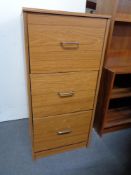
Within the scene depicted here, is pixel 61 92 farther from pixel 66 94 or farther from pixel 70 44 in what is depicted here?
pixel 70 44

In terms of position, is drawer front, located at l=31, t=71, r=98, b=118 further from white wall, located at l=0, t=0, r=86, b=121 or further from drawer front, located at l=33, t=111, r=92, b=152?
white wall, located at l=0, t=0, r=86, b=121

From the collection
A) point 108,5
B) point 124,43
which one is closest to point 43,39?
point 108,5

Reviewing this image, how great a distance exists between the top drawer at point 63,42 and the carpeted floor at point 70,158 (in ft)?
2.33

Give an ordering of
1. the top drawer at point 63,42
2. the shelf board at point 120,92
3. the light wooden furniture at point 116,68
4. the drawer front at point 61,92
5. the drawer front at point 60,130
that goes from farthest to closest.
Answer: the shelf board at point 120,92, the light wooden furniture at point 116,68, the drawer front at point 60,130, the drawer front at point 61,92, the top drawer at point 63,42

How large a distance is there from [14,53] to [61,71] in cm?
59

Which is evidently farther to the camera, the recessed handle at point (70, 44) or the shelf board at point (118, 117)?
the shelf board at point (118, 117)

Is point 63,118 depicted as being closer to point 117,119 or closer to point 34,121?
point 34,121

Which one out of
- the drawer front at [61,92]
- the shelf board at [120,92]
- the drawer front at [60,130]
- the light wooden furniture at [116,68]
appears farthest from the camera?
the shelf board at [120,92]

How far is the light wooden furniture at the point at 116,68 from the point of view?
1183 millimetres

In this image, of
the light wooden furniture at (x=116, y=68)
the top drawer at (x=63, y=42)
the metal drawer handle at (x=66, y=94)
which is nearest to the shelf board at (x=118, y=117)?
the light wooden furniture at (x=116, y=68)

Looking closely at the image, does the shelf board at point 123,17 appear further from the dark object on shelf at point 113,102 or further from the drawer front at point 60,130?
the drawer front at point 60,130

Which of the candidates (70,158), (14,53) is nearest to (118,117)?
(70,158)

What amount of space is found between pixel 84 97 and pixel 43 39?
18.7 inches

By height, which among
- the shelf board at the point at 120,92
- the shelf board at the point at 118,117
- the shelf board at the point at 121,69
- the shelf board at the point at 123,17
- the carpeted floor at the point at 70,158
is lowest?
the carpeted floor at the point at 70,158
